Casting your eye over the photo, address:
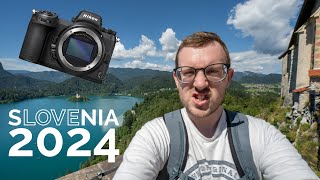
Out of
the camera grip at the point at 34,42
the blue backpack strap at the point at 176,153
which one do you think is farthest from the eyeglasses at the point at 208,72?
the camera grip at the point at 34,42

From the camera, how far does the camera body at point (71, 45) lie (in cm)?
143

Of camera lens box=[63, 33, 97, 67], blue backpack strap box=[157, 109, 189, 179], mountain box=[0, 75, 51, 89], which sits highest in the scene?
camera lens box=[63, 33, 97, 67]

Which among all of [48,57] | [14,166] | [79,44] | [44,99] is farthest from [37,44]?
[44,99]

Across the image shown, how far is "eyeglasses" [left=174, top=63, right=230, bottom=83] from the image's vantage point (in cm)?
127

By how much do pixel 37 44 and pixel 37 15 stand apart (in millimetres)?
303

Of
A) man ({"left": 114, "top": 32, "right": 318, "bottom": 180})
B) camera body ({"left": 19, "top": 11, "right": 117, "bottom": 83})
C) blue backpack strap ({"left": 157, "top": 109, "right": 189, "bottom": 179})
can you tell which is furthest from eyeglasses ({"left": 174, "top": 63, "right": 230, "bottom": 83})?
camera body ({"left": 19, "top": 11, "right": 117, "bottom": 83})

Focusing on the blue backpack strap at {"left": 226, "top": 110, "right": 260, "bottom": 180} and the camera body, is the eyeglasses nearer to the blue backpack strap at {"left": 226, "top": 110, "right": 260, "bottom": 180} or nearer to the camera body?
the blue backpack strap at {"left": 226, "top": 110, "right": 260, "bottom": 180}

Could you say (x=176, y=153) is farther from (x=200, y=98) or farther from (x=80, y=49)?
(x=80, y=49)

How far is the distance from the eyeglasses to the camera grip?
857 mm

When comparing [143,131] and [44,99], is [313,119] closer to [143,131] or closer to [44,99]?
[143,131]

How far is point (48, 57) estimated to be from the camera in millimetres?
1501

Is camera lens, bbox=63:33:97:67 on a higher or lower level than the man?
higher

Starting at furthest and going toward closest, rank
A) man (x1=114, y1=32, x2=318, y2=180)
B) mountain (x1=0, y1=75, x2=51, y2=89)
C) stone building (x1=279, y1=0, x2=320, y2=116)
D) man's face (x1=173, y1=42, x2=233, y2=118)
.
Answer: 1. mountain (x1=0, y1=75, x2=51, y2=89)
2. stone building (x1=279, y1=0, x2=320, y2=116)
3. man's face (x1=173, y1=42, x2=233, y2=118)
4. man (x1=114, y1=32, x2=318, y2=180)

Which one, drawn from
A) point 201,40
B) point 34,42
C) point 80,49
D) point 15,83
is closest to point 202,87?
point 201,40
